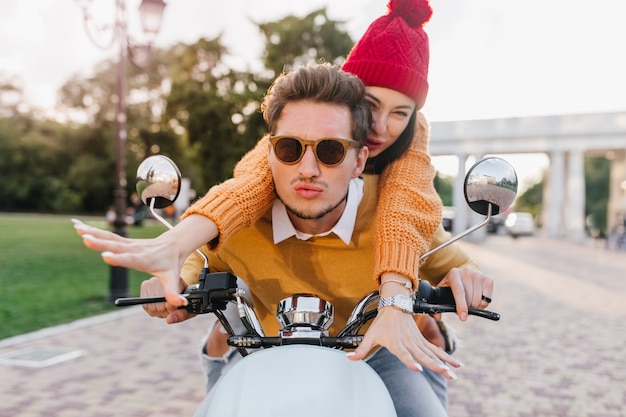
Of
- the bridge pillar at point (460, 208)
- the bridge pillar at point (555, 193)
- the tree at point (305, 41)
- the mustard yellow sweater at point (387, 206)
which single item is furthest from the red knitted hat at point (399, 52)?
the bridge pillar at point (555, 193)

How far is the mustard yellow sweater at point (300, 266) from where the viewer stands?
75.6 inches

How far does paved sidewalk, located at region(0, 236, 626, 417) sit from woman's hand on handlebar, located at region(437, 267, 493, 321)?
3.36 metres

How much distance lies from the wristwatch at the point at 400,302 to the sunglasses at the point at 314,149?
1.34ft

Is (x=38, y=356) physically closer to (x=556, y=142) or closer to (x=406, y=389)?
(x=406, y=389)

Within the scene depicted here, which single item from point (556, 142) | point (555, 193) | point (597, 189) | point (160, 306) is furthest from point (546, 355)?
point (597, 189)

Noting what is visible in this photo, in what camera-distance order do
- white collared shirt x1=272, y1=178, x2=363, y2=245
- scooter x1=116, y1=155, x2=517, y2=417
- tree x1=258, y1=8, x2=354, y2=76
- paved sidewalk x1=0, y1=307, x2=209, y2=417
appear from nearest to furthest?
scooter x1=116, y1=155, x2=517, y2=417 < white collared shirt x1=272, y1=178, x2=363, y2=245 < paved sidewalk x1=0, y1=307, x2=209, y2=417 < tree x1=258, y1=8, x2=354, y2=76

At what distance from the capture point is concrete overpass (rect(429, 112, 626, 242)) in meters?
34.8

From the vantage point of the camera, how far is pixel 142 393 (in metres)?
4.97

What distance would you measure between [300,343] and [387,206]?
701mm

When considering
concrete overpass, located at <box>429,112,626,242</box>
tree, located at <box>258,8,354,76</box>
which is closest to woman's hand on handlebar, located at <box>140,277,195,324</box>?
tree, located at <box>258,8,354,76</box>

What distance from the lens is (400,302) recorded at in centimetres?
147

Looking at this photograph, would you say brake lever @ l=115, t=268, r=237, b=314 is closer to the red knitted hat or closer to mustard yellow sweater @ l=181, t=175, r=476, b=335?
mustard yellow sweater @ l=181, t=175, r=476, b=335

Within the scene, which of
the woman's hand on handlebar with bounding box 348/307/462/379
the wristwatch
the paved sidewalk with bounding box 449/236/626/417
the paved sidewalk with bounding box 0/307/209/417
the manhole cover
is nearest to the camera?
the woman's hand on handlebar with bounding box 348/307/462/379

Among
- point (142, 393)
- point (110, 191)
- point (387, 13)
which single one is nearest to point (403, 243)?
point (387, 13)
